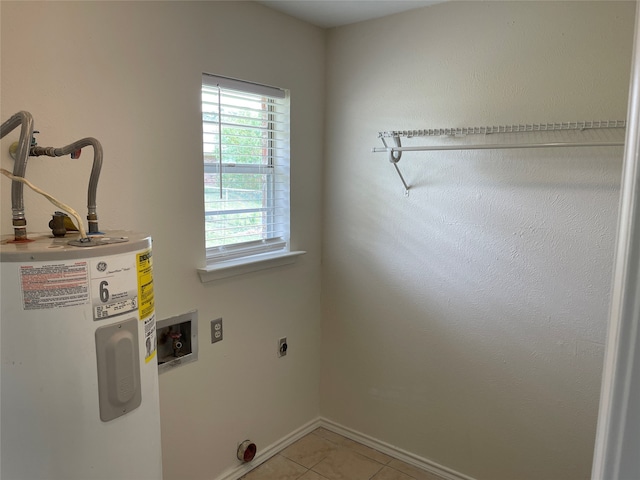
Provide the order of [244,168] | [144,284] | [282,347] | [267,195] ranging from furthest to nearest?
1. [282,347]
2. [267,195]
3. [244,168]
4. [144,284]

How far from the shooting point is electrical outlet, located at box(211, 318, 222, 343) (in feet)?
6.90

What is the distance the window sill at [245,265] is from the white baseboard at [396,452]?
3.49 feet

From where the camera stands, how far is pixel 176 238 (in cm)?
190

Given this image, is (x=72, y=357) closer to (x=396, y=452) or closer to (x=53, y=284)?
(x=53, y=284)

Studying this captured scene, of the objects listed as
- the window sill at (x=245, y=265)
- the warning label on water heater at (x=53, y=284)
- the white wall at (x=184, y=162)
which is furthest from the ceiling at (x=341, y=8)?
the warning label on water heater at (x=53, y=284)

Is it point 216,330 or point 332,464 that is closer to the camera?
point 216,330

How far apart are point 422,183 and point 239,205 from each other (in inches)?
35.3

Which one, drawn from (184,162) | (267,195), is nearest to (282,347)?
(267,195)

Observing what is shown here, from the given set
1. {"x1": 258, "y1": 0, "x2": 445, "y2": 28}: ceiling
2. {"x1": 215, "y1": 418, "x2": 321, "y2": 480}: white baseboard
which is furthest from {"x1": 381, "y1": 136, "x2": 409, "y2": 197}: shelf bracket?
{"x1": 215, "y1": 418, "x2": 321, "y2": 480}: white baseboard

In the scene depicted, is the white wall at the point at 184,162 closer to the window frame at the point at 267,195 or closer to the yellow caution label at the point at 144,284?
the window frame at the point at 267,195

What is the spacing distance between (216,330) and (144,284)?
979 mm

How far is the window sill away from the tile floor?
1.04m

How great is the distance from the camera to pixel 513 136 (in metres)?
1.98

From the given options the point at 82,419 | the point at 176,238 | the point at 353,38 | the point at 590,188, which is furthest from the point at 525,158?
the point at 82,419
